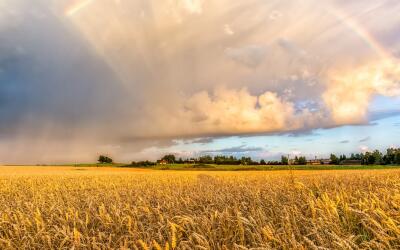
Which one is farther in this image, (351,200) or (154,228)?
(351,200)

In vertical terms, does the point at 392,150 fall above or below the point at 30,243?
above

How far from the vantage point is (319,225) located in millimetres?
5758

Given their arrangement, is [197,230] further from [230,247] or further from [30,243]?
[30,243]

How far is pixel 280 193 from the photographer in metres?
10.3

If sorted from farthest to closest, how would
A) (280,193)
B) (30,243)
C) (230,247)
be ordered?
(280,193) → (30,243) → (230,247)

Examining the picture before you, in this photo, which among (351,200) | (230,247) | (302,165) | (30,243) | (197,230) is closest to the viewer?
(230,247)

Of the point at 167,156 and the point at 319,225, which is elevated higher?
the point at 167,156

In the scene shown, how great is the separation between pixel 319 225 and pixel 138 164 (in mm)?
87075

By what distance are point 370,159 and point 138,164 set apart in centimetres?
7965

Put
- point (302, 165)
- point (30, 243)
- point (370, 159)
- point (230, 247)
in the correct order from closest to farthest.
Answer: point (230, 247) → point (30, 243) → point (302, 165) → point (370, 159)

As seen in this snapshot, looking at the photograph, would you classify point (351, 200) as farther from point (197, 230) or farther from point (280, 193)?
point (197, 230)

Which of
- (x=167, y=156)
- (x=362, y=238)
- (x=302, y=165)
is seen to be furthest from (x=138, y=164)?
(x=362, y=238)

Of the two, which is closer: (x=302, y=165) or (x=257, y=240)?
(x=257, y=240)


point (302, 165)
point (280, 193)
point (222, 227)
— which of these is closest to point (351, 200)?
point (280, 193)
